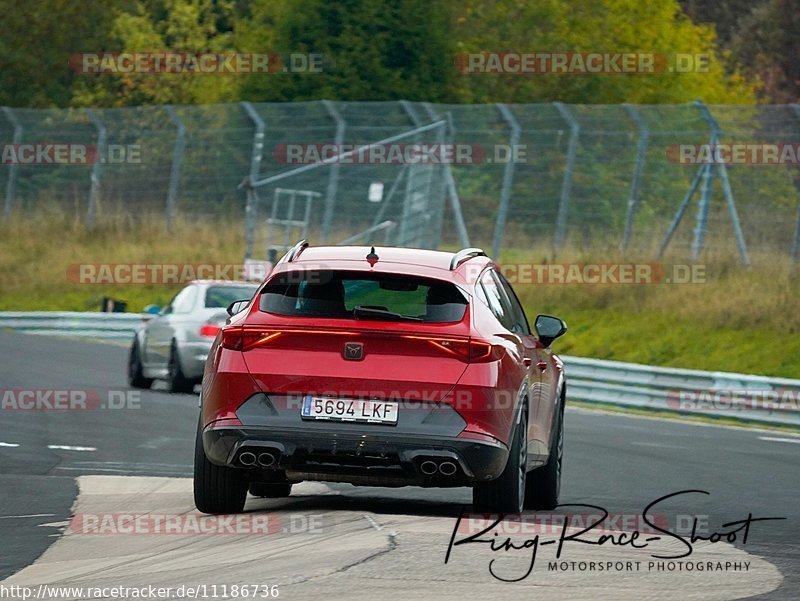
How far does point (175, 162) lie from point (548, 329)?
29989 mm

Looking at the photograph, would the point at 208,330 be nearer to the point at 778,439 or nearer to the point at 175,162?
the point at 778,439

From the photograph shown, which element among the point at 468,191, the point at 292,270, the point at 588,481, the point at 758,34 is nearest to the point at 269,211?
the point at 468,191

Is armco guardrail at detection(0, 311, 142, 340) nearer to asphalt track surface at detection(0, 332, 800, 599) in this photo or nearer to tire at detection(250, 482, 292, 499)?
asphalt track surface at detection(0, 332, 800, 599)

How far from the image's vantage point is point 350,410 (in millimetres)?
10547

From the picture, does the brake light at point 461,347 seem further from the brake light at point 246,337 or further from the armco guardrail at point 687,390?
the armco guardrail at point 687,390

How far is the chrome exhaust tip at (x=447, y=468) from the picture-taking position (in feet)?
34.5

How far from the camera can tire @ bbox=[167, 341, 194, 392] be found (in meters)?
23.0

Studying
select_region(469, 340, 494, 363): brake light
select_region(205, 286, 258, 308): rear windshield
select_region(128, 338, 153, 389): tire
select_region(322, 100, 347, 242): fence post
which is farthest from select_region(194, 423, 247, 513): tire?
select_region(322, 100, 347, 242): fence post

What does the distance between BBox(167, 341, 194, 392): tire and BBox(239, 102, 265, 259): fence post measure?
1590cm

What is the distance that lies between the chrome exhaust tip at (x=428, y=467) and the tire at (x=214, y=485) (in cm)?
117

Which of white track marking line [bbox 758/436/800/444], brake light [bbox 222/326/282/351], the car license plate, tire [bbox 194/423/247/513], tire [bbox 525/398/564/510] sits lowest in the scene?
white track marking line [bbox 758/436/800/444]

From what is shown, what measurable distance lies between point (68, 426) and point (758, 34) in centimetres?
7649

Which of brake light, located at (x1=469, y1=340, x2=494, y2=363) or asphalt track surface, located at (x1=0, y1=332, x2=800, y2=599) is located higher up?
brake light, located at (x1=469, y1=340, x2=494, y2=363)

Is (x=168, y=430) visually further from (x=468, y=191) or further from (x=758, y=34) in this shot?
(x=758, y=34)
